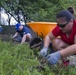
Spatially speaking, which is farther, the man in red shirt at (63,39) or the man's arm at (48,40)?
the man's arm at (48,40)

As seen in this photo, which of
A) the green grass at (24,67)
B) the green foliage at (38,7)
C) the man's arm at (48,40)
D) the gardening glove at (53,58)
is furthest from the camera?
the green foliage at (38,7)

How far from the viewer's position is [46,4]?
758cm

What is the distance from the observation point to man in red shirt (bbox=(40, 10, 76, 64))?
9.36 ft

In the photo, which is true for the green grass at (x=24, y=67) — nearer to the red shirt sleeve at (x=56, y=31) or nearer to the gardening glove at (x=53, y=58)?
the gardening glove at (x=53, y=58)

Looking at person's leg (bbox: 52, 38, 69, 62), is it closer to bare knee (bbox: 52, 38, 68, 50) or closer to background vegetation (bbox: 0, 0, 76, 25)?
bare knee (bbox: 52, 38, 68, 50)

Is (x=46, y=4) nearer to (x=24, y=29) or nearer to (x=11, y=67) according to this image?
(x=24, y=29)

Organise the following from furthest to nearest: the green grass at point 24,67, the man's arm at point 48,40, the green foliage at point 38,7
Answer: the green foliage at point 38,7 → the man's arm at point 48,40 → the green grass at point 24,67

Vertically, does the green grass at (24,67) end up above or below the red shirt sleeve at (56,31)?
below

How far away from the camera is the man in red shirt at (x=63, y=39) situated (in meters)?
2.85

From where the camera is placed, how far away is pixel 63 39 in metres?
3.45

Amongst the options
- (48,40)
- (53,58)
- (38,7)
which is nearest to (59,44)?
(48,40)

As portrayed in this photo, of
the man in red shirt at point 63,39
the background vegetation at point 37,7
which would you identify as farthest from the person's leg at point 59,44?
the background vegetation at point 37,7

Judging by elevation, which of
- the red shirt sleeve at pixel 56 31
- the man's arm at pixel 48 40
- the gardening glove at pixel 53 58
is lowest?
the gardening glove at pixel 53 58

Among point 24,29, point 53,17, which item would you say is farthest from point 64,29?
point 53,17
